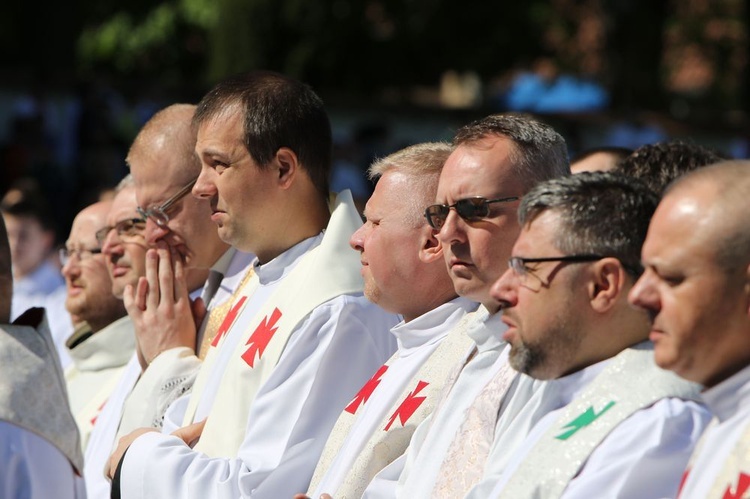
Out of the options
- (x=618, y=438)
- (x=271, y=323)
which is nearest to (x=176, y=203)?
(x=271, y=323)

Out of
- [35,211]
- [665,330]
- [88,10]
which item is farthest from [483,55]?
[665,330]

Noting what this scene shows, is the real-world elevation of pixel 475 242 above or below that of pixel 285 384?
above

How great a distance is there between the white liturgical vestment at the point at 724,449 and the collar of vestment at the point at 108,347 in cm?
401

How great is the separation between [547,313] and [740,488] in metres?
0.66

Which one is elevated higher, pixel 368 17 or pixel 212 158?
pixel 212 158

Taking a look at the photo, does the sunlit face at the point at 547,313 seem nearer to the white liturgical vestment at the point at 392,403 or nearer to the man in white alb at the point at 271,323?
the white liturgical vestment at the point at 392,403

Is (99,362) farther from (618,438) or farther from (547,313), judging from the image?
(618,438)

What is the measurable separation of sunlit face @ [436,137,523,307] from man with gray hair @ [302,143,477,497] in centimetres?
33

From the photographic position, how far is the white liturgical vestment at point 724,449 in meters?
2.92

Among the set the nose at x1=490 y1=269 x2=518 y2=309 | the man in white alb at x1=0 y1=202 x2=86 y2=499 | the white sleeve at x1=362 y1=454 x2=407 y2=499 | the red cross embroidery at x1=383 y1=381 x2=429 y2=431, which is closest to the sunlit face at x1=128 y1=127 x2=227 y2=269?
the man in white alb at x1=0 y1=202 x2=86 y2=499

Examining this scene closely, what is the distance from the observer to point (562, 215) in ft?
11.0

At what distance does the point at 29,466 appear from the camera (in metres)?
4.23

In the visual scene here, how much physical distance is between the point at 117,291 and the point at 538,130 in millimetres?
2462

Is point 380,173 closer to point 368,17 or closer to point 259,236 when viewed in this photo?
point 259,236
